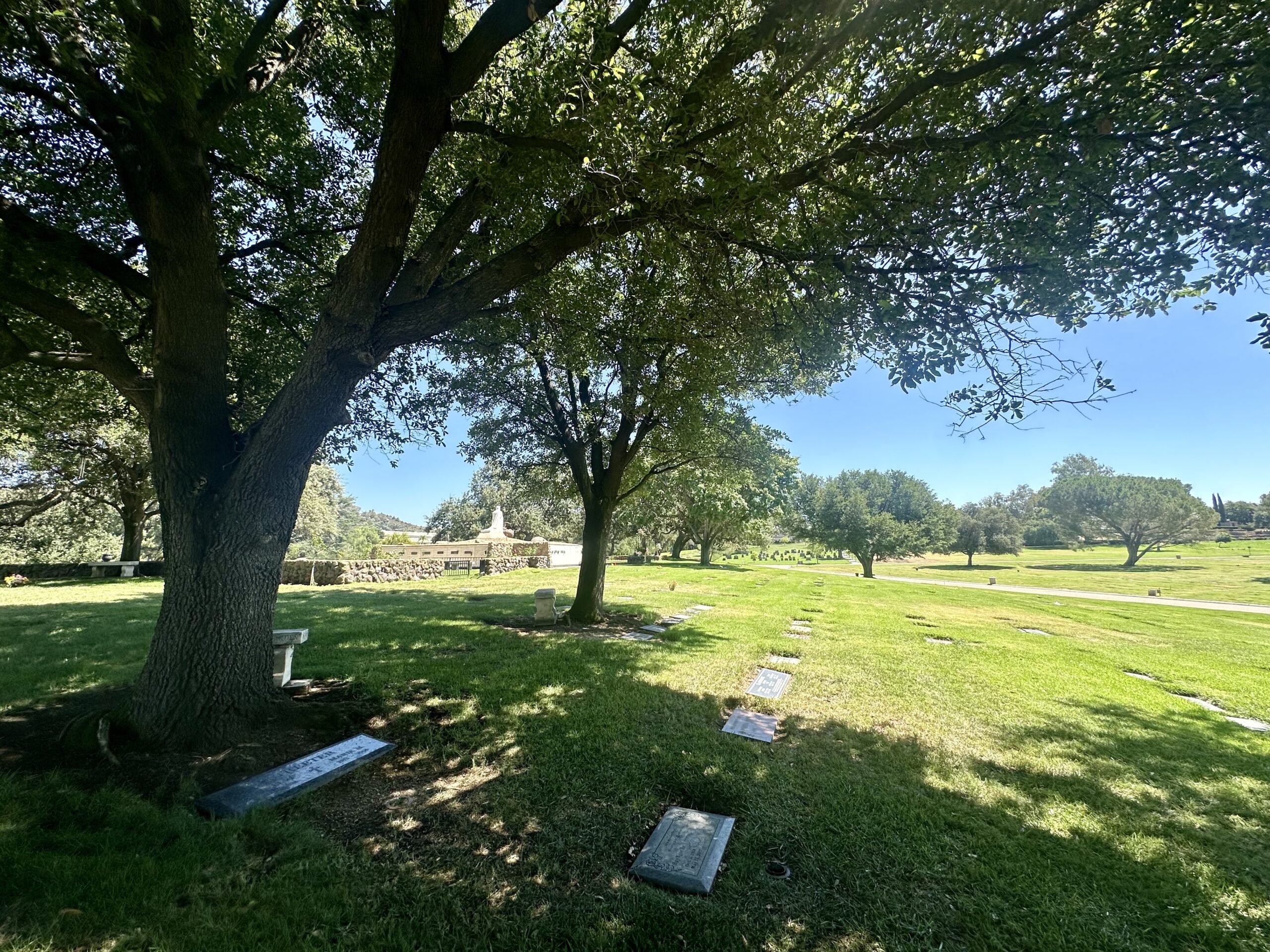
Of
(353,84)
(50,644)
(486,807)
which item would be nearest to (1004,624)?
(486,807)

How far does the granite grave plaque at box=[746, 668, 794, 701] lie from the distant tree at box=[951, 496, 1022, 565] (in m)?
57.0

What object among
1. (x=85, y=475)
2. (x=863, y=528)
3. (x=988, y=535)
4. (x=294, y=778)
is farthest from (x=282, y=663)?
(x=988, y=535)

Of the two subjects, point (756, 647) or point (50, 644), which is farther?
point (756, 647)

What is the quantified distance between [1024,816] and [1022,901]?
3.45 ft

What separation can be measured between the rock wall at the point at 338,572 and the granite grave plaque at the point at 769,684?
16892 mm

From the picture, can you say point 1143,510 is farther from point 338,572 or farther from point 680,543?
point 338,572

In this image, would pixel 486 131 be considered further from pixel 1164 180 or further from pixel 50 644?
pixel 50 644

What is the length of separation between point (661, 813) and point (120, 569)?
77.5ft

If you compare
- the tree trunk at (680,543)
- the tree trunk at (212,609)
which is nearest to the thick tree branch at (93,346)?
the tree trunk at (212,609)

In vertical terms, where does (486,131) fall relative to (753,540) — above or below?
above

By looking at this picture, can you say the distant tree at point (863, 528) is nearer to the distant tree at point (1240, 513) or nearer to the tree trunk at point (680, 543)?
the tree trunk at point (680, 543)

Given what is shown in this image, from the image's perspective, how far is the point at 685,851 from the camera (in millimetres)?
2791

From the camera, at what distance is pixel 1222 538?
64.8 metres

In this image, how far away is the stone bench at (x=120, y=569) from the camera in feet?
56.1
